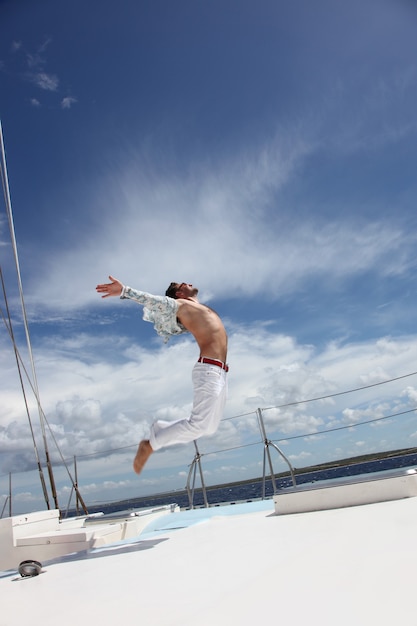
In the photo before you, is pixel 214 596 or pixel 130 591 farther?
pixel 130 591

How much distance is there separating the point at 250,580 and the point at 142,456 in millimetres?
1276

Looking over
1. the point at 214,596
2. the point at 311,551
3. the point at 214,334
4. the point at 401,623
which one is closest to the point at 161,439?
the point at 214,334

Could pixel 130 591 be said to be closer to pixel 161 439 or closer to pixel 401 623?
pixel 401 623

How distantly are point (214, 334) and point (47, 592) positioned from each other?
4.73 feet

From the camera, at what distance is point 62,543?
3.01 meters

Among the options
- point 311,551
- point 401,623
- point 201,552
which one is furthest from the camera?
point 201,552

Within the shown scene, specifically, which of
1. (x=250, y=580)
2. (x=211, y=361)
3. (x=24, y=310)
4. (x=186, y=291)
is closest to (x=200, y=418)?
(x=211, y=361)

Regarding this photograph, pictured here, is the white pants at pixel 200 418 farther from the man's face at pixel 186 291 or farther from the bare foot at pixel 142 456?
the man's face at pixel 186 291

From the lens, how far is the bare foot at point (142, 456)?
244cm

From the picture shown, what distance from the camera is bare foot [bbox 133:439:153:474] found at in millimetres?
2443

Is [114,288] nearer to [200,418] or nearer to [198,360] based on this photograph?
[198,360]

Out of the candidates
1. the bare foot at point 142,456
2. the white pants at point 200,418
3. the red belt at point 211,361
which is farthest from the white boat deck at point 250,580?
the red belt at point 211,361

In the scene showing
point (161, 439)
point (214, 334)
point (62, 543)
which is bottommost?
point (62, 543)

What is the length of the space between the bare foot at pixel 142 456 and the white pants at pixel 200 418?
0.13 feet
